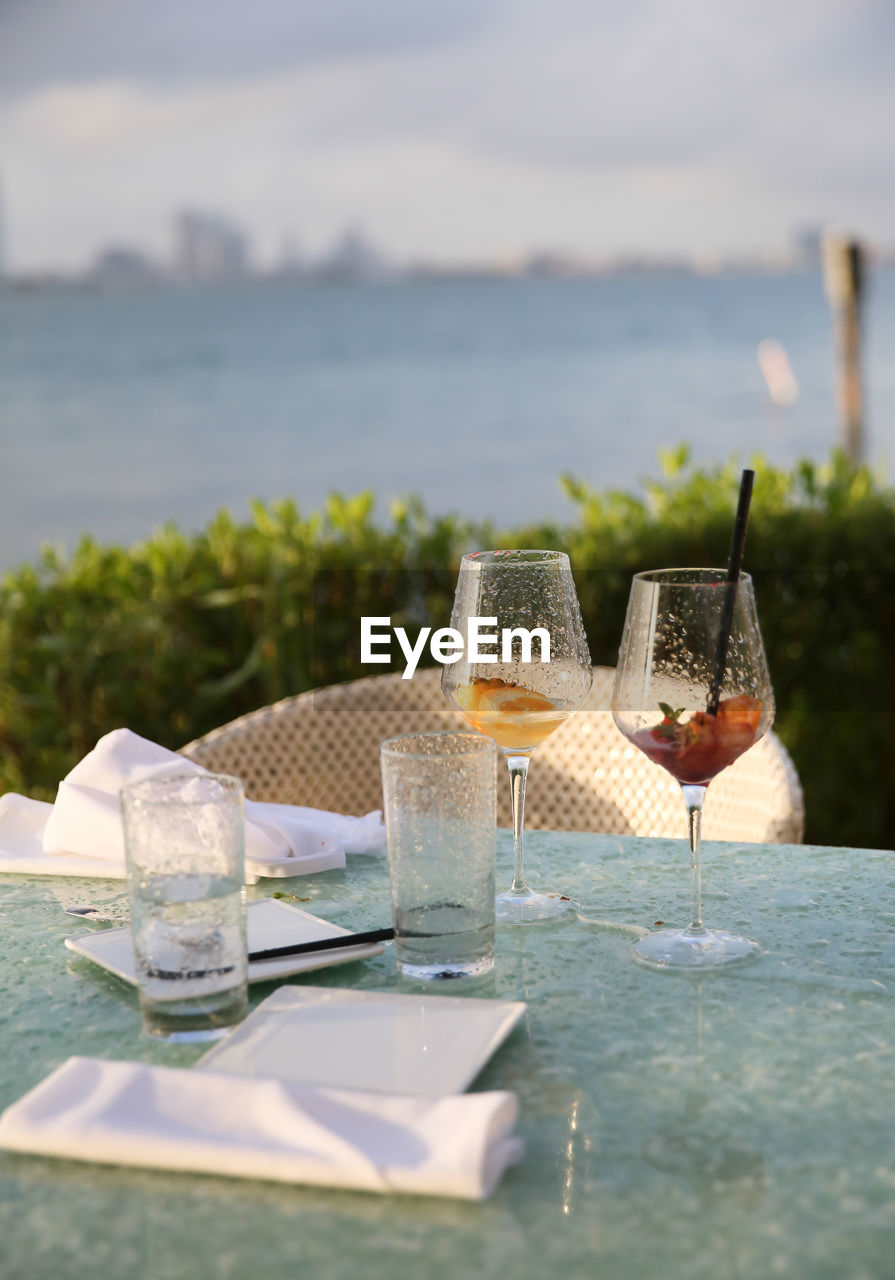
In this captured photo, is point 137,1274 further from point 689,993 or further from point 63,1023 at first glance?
point 689,993

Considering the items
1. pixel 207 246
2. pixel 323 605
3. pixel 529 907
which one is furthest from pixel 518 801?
pixel 207 246

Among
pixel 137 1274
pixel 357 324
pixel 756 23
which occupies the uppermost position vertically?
pixel 756 23

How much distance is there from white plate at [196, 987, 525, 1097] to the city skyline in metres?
45.6

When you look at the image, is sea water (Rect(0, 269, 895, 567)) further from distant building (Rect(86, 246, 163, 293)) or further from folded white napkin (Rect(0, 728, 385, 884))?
folded white napkin (Rect(0, 728, 385, 884))

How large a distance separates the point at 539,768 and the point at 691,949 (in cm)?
104

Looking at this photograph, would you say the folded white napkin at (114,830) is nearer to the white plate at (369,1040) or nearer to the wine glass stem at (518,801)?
the wine glass stem at (518,801)

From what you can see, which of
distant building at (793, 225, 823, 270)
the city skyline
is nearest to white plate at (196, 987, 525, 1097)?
the city skyline

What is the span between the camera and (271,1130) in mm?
791

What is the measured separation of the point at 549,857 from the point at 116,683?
6.67ft

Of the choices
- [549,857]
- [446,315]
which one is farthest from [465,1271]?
[446,315]

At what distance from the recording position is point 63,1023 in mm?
1029

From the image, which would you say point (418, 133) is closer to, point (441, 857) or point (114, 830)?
point (114, 830)

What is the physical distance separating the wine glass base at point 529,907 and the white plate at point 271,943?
15 centimetres

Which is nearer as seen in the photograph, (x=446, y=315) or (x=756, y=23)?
(x=756, y=23)
